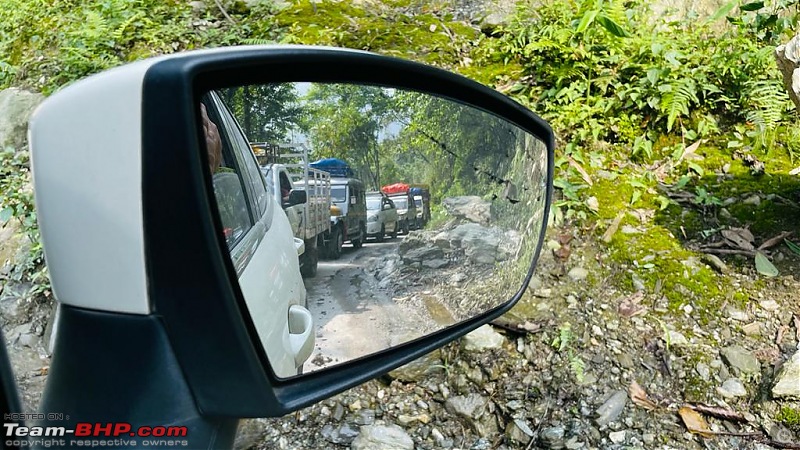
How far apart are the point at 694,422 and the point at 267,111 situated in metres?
1.94

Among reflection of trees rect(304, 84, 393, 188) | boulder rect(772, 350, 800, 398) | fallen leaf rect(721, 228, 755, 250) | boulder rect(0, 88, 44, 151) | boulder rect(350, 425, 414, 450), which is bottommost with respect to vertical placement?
boulder rect(350, 425, 414, 450)

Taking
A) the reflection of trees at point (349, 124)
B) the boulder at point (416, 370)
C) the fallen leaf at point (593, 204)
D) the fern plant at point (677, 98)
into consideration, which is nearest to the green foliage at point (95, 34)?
the fallen leaf at point (593, 204)

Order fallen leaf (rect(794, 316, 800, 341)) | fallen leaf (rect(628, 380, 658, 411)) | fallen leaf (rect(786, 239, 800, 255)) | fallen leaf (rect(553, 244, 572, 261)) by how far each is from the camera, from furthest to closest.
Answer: fallen leaf (rect(553, 244, 572, 261))
fallen leaf (rect(786, 239, 800, 255))
fallen leaf (rect(794, 316, 800, 341))
fallen leaf (rect(628, 380, 658, 411))

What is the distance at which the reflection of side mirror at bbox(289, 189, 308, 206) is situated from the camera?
2.80ft

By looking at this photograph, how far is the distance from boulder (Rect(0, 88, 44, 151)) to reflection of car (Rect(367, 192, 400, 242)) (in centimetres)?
337

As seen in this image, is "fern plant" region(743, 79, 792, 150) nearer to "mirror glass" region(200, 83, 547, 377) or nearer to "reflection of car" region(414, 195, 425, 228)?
"mirror glass" region(200, 83, 547, 377)

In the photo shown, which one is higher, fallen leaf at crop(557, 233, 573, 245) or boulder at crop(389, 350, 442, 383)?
fallen leaf at crop(557, 233, 573, 245)

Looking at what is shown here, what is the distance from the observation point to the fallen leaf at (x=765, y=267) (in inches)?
101

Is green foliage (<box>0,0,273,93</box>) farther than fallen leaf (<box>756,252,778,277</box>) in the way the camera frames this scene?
Yes

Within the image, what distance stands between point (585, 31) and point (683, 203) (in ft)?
4.59

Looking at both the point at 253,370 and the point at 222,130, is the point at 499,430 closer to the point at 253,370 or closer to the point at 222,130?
the point at 253,370

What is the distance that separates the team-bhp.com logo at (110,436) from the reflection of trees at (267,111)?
17.4 inches

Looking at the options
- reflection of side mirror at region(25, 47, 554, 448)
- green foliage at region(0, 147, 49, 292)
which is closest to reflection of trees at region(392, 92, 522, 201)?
reflection of side mirror at region(25, 47, 554, 448)
